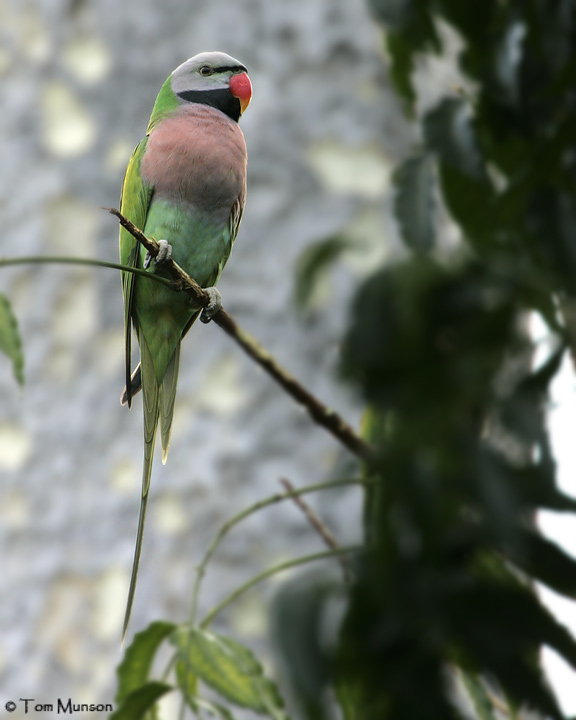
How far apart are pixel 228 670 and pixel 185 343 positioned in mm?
942

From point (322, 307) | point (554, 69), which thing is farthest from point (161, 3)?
point (554, 69)

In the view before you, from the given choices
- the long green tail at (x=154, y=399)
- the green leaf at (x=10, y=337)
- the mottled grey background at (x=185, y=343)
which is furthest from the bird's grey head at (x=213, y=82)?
the mottled grey background at (x=185, y=343)

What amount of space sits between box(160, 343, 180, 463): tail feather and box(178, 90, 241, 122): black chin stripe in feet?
0.84

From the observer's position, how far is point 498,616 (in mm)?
269

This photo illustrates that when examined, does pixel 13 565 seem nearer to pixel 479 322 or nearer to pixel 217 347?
pixel 217 347

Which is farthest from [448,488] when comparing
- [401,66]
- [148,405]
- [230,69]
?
[230,69]

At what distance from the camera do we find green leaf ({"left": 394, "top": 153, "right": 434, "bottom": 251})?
422 mm

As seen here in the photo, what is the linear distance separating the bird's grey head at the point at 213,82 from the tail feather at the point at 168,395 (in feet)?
0.87

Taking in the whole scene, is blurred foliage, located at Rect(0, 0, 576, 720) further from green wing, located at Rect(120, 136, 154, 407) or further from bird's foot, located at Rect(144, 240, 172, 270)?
green wing, located at Rect(120, 136, 154, 407)

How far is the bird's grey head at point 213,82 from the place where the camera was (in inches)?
32.3

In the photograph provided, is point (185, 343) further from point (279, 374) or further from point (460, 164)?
point (460, 164)

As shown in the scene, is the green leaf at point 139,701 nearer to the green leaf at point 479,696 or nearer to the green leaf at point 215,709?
the green leaf at point 215,709

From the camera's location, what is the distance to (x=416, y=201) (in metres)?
0.45

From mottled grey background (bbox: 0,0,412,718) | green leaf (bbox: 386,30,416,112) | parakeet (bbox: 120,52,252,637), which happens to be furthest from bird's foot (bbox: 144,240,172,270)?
mottled grey background (bbox: 0,0,412,718)
